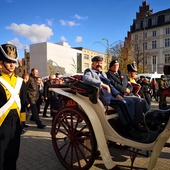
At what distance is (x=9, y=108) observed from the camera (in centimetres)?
246

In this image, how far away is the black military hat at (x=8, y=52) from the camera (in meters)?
2.45

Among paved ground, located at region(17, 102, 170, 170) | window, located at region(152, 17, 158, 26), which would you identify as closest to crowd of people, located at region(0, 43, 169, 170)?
paved ground, located at region(17, 102, 170, 170)

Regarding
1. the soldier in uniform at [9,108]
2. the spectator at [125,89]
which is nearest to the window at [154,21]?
the spectator at [125,89]

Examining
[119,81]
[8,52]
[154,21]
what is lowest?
[119,81]

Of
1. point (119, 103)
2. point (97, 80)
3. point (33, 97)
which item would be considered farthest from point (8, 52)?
point (33, 97)

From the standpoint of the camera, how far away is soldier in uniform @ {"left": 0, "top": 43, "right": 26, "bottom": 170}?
2.43 metres

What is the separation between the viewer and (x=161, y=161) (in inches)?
139

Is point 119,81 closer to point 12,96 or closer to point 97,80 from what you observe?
point 97,80

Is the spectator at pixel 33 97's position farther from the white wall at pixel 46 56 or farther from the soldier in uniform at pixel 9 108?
the white wall at pixel 46 56

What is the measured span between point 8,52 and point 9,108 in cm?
71

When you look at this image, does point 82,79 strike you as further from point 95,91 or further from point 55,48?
point 55,48

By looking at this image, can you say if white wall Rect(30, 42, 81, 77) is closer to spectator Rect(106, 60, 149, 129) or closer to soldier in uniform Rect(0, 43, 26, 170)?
spectator Rect(106, 60, 149, 129)

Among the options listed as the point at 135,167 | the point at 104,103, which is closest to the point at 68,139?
the point at 104,103

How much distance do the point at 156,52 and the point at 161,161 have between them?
4552cm
